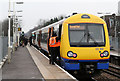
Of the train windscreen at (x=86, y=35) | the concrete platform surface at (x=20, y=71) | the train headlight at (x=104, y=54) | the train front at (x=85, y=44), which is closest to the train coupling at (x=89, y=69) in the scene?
the train front at (x=85, y=44)

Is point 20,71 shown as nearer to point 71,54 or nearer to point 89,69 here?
point 71,54

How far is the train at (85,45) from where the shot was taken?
10719 mm

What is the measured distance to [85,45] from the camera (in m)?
10.9

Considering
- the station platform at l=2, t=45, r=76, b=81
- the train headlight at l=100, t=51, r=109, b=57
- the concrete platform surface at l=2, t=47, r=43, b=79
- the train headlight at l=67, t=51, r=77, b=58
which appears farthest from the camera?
the concrete platform surface at l=2, t=47, r=43, b=79

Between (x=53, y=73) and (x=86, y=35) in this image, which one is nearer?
(x=86, y=35)

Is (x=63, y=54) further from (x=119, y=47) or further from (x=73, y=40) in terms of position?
(x=119, y=47)

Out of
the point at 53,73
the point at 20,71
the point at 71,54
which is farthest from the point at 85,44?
the point at 20,71

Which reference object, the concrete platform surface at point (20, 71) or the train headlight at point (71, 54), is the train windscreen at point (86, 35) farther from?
the concrete platform surface at point (20, 71)

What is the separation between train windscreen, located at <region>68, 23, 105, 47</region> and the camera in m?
11.0

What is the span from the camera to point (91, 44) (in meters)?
10.9

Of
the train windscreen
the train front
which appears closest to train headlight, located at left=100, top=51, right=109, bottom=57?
the train front

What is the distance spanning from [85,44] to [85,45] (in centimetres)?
5

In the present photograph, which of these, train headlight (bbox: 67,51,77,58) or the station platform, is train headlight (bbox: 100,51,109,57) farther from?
the station platform

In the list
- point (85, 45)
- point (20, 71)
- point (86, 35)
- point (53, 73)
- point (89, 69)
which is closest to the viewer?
point (89, 69)
